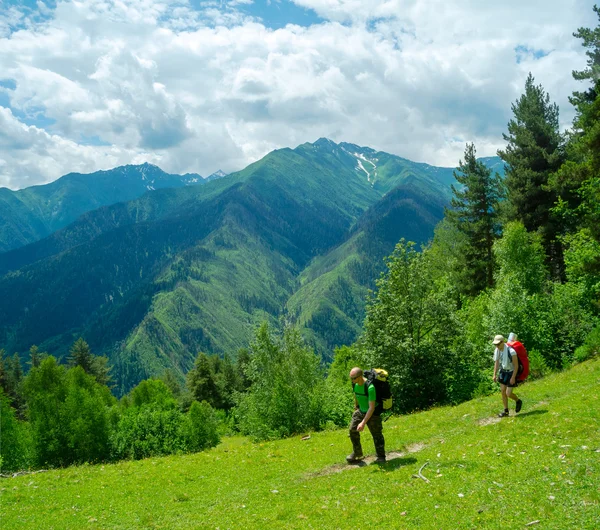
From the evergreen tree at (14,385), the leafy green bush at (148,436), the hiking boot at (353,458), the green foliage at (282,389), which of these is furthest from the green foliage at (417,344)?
the evergreen tree at (14,385)

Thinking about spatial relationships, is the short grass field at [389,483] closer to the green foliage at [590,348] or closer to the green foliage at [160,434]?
the green foliage at [590,348]

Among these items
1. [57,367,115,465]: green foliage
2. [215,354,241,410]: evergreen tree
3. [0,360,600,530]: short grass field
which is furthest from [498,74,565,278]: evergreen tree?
[215,354,241,410]: evergreen tree

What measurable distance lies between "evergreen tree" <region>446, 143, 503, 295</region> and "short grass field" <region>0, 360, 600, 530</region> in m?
24.4

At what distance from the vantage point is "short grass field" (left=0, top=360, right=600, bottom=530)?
976 centimetres

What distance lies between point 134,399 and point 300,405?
1961 inches

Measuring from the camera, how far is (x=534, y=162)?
39594 millimetres

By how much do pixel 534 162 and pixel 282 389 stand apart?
1227 inches

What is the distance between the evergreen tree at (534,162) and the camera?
39.0m

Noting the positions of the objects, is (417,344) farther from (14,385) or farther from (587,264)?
(14,385)

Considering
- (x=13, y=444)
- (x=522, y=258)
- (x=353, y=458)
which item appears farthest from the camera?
(x=13, y=444)

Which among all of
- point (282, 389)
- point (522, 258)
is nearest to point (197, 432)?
point (282, 389)

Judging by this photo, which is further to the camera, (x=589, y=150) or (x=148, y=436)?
(x=148, y=436)

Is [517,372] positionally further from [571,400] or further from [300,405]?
[300,405]

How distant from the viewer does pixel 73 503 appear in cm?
1536
